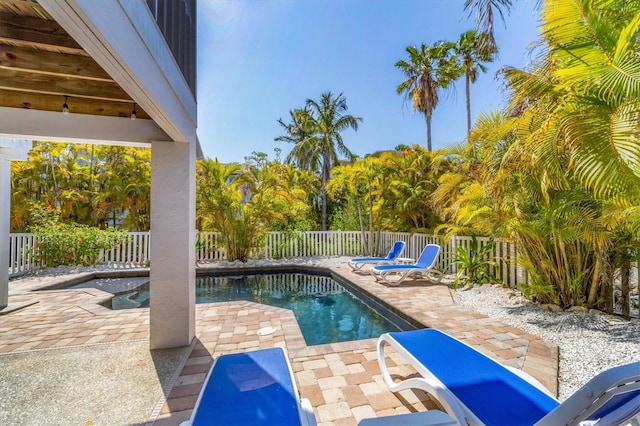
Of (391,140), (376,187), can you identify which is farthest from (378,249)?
(391,140)

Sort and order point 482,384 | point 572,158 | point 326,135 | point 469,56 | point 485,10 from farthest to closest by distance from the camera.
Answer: point 326,135 → point 469,56 → point 485,10 → point 572,158 → point 482,384

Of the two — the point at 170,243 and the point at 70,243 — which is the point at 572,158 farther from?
the point at 70,243

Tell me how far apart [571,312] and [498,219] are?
1874 mm

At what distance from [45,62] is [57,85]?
0.50m

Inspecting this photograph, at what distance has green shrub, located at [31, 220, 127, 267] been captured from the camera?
884 centimetres

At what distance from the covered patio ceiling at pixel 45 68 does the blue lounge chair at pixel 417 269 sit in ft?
20.1

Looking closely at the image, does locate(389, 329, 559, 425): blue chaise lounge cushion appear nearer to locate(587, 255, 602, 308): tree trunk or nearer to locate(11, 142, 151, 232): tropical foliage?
locate(587, 255, 602, 308): tree trunk

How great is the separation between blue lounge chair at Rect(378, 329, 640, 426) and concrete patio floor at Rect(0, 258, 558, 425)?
374 mm

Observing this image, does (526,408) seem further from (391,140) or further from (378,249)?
(391,140)

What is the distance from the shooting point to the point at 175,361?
10.6 ft

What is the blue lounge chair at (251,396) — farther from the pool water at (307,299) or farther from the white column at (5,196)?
the white column at (5,196)

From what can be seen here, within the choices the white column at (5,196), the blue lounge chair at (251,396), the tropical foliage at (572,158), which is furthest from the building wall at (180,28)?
the tropical foliage at (572,158)

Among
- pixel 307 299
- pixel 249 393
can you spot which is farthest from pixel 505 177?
pixel 249 393

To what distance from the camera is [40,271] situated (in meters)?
8.60
